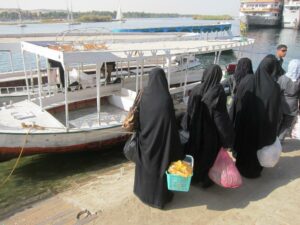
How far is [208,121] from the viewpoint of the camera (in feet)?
12.2

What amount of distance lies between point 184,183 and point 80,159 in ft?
13.9

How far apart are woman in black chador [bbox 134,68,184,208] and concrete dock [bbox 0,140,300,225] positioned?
23 cm

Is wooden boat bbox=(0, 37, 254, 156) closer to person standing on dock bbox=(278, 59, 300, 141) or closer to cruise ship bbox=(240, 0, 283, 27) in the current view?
person standing on dock bbox=(278, 59, 300, 141)

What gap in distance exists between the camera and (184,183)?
134 inches

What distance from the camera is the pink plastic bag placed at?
3.76 metres

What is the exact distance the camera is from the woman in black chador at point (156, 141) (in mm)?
3281

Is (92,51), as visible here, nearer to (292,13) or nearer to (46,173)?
(46,173)

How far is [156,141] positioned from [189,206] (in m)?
1.00

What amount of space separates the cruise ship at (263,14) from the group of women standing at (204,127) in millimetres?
60542

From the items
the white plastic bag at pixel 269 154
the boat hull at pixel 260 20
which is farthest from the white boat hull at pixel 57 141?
the boat hull at pixel 260 20

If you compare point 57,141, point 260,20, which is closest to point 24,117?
point 57,141

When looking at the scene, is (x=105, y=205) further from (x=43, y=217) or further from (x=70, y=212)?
(x=43, y=217)

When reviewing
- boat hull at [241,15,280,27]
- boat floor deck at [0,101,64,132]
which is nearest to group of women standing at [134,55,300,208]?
boat floor deck at [0,101,64,132]

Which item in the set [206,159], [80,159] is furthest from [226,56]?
[206,159]
